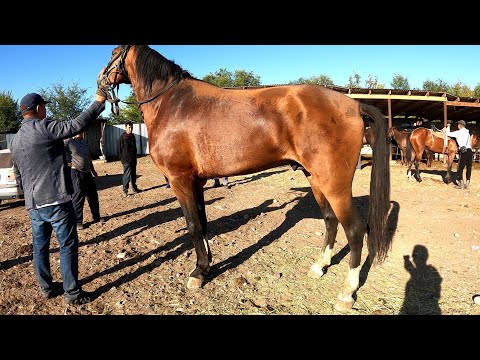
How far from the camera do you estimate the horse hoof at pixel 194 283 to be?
341 cm

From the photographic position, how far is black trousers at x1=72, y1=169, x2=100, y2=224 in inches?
221

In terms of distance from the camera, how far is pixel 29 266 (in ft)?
13.2

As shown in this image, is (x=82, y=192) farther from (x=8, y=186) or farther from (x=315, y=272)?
(x=315, y=272)

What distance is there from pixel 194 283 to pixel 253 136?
1.83 meters

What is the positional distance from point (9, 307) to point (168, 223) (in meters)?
3.01

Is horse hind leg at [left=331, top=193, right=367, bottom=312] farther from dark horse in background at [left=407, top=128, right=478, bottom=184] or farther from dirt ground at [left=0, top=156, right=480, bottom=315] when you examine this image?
dark horse in background at [left=407, top=128, right=478, bottom=184]

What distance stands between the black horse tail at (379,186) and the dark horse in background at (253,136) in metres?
0.01

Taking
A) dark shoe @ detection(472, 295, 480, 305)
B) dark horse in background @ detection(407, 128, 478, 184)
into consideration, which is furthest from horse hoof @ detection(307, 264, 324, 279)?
dark horse in background @ detection(407, 128, 478, 184)

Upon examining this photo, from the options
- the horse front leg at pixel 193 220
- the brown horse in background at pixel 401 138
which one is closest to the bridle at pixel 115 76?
the horse front leg at pixel 193 220

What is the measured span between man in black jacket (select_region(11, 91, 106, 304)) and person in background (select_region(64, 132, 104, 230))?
8.78 feet

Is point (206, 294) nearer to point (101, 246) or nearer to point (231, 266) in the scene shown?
point (231, 266)

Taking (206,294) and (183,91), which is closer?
(206,294)

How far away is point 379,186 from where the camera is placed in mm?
3354
